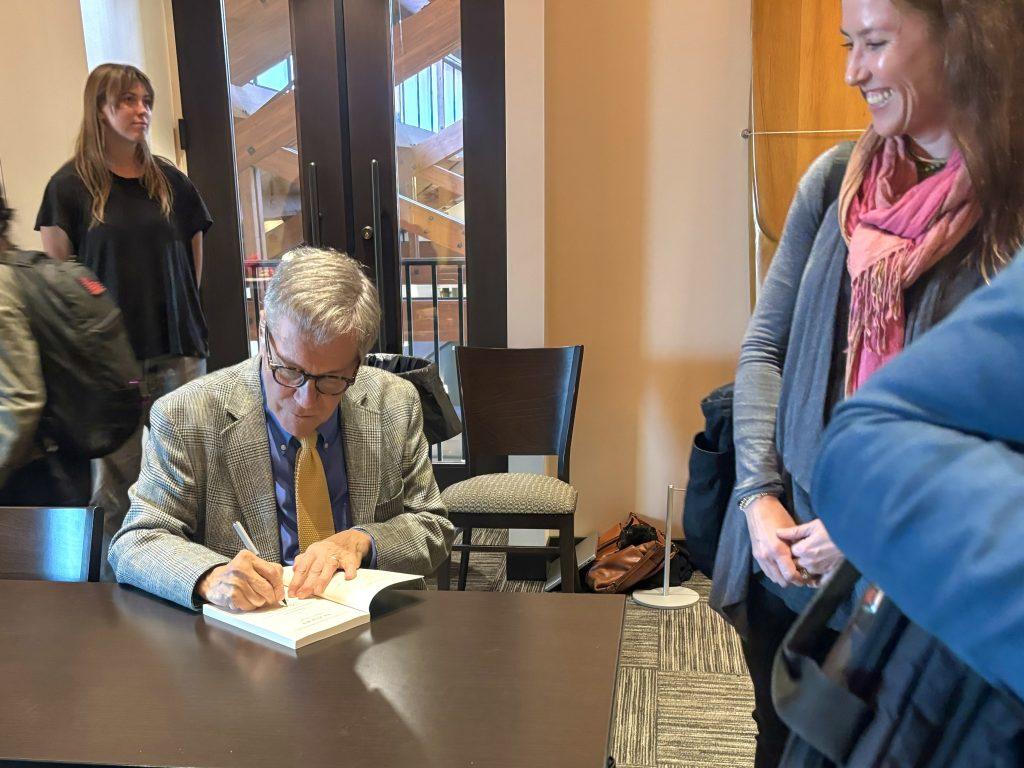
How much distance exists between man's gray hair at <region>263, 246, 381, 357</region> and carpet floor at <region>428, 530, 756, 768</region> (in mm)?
922

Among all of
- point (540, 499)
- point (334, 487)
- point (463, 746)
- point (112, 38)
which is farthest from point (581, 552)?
point (112, 38)

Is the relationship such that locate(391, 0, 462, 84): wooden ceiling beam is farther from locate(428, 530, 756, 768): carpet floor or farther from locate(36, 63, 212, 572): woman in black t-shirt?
locate(428, 530, 756, 768): carpet floor

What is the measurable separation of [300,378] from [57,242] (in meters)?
1.69

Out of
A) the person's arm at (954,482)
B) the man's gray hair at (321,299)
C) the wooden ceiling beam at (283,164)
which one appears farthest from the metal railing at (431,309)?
the person's arm at (954,482)

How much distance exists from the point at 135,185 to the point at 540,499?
1.71 meters

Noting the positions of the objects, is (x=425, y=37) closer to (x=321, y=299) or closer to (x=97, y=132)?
(x=97, y=132)

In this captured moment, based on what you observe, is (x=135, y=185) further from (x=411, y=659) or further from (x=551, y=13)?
(x=411, y=659)

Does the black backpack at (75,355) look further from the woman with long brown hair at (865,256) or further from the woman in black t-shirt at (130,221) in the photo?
the woman with long brown hair at (865,256)

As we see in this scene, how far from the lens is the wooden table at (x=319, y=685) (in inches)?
33.4

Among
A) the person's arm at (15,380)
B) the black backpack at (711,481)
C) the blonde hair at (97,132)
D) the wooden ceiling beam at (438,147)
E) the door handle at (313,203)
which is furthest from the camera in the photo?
the door handle at (313,203)

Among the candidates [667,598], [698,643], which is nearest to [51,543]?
[698,643]

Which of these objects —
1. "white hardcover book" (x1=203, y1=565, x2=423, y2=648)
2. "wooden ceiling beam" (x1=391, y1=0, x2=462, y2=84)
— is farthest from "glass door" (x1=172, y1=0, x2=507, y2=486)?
"white hardcover book" (x1=203, y1=565, x2=423, y2=648)

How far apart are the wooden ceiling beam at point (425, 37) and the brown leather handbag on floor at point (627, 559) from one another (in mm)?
2020

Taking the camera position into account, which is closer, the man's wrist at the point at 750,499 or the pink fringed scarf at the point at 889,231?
the pink fringed scarf at the point at 889,231
